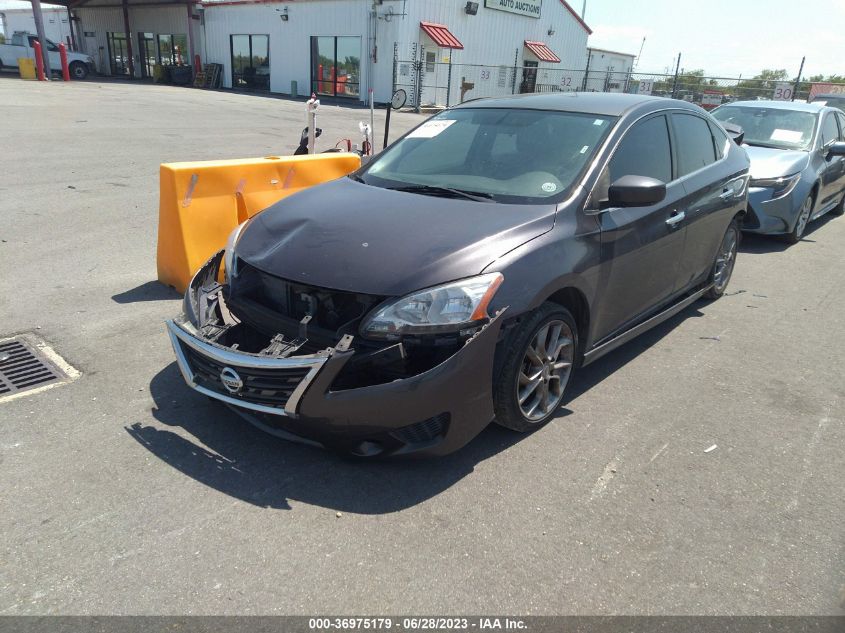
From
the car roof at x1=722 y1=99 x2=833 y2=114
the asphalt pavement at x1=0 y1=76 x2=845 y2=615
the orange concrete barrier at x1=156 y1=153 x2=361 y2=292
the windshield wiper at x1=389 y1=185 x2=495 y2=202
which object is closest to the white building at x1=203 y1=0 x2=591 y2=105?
the car roof at x1=722 y1=99 x2=833 y2=114

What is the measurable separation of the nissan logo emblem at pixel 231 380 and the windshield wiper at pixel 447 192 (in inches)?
62.1

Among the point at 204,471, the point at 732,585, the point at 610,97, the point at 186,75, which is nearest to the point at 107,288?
the point at 204,471

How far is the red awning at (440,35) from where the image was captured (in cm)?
2839

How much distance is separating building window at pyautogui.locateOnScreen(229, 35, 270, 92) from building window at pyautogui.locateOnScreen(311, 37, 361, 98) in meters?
3.61

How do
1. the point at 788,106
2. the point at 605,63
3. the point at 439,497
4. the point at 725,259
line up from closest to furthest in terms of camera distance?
the point at 439,497 < the point at 725,259 < the point at 788,106 < the point at 605,63

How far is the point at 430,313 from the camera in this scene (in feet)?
9.50

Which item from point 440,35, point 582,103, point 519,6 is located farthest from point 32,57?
point 582,103

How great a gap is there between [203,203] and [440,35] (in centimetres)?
2641

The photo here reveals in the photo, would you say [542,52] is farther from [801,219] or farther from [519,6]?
[801,219]

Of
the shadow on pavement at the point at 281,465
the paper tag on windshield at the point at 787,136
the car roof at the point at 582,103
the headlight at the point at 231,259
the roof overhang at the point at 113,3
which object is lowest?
the shadow on pavement at the point at 281,465

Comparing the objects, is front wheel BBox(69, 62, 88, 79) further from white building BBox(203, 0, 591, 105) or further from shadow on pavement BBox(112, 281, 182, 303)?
shadow on pavement BBox(112, 281, 182, 303)

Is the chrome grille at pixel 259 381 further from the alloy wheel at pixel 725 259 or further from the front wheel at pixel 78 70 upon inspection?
the front wheel at pixel 78 70

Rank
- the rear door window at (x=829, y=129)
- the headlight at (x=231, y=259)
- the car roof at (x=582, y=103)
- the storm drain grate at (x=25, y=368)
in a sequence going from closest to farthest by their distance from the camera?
the headlight at (x=231, y=259), the storm drain grate at (x=25, y=368), the car roof at (x=582, y=103), the rear door window at (x=829, y=129)

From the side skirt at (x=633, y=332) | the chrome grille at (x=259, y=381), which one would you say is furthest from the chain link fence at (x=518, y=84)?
the chrome grille at (x=259, y=381)
